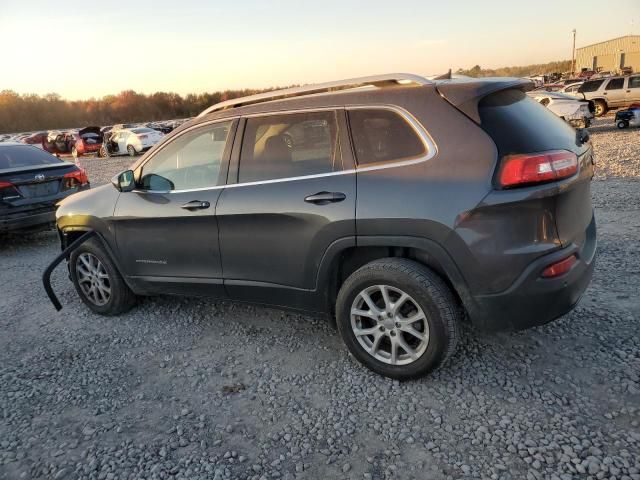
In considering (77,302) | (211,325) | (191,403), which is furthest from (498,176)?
(77,302)

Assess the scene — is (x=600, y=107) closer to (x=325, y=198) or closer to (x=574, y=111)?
(x=574, y=111)

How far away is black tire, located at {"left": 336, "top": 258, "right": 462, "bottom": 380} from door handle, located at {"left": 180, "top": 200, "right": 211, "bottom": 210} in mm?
1231

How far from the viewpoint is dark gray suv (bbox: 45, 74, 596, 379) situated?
2.64 meters

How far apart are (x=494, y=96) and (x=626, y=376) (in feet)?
6.03

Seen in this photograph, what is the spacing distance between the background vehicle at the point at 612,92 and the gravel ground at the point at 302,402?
68.4 feet

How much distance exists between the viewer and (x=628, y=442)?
7.80ft

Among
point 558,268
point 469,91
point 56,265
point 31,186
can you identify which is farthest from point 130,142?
point 558,268

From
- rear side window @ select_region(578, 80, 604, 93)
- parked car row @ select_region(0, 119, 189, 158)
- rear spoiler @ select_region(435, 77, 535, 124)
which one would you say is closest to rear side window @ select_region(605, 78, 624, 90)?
rear side window @ select_region(578, 80, 604, 93)

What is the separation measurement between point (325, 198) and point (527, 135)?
1.21m

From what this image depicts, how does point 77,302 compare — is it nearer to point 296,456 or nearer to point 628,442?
point 296,456

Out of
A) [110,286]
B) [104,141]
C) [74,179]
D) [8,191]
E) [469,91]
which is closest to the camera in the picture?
[469,91]

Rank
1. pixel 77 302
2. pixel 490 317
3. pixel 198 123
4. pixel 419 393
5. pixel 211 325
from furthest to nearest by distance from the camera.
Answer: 1. pixel 77 302
2. pixel 211 325
3. pixel 198 123
4. pixel 419 393
5. pixel 490 317

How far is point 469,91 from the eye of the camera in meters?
2.78

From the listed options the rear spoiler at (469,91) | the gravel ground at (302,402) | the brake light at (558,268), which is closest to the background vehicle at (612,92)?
the gravel ground at (302,402)
